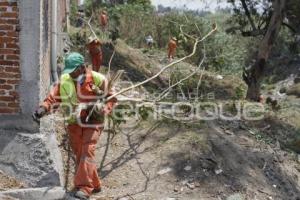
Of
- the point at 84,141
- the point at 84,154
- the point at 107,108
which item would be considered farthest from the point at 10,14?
the point at 84,154

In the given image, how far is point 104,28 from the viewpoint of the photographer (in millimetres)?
16250

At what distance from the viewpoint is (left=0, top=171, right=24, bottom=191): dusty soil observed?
650 centimetres

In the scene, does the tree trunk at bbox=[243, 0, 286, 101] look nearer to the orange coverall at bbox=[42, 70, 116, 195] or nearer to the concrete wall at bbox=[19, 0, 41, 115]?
the orange coverall at bbox=[42, 70, 116, 195]

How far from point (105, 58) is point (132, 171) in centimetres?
744

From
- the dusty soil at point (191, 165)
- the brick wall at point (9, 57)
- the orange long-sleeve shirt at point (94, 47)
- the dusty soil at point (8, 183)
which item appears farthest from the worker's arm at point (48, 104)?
the orange long-sleeve shirt at point (94, 47)

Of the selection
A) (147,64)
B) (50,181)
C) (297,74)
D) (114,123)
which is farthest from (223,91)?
(297,74)

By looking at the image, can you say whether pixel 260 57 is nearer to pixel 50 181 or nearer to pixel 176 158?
pixel 176 158

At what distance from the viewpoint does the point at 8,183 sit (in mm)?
6574

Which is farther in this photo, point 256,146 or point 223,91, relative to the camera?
point 223,91

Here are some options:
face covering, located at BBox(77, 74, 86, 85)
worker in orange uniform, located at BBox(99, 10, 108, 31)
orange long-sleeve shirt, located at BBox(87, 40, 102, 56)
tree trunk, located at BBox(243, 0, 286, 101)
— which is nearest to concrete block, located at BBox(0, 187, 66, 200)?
face covering, located at BBox(77, 74, 86, 85)

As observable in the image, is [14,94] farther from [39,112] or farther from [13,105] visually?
[39,112]

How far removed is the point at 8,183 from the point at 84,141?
1026 millimetres

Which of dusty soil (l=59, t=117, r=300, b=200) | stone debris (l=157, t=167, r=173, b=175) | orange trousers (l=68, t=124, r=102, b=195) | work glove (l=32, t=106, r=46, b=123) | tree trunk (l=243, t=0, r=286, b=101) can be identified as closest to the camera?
work glove (l=32, t=106, r=46, b=123)

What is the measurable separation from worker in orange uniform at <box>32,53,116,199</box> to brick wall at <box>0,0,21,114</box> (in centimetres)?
50
